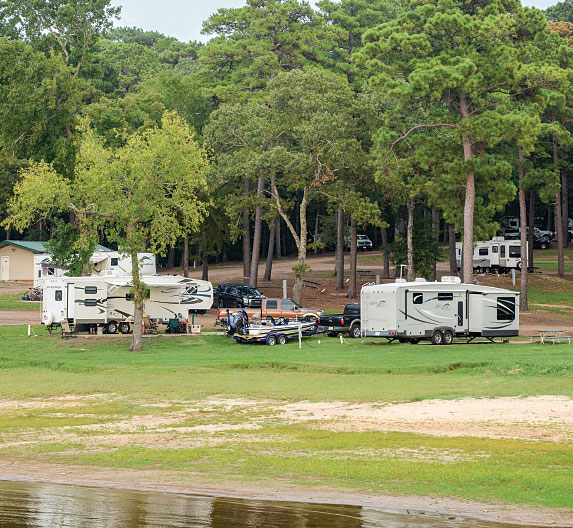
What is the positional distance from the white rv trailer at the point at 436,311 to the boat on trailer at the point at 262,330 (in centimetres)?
319

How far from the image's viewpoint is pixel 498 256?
66688 mm

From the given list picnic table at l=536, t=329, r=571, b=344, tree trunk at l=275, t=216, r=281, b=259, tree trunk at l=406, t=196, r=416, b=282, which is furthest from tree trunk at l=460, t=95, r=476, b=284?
tree trunk at l=275, t=216, r=281, b=259

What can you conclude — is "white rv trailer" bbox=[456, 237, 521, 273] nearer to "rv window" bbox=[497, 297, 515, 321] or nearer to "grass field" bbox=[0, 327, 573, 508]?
"rv window" bbox=[497, 297, 515, 321]

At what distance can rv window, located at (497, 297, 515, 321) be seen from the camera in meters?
36.1

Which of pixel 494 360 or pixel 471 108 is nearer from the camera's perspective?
pixel 494 360

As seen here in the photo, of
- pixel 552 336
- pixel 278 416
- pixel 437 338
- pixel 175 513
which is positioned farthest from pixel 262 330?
pixel 175 513

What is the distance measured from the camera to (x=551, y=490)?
1159 cm

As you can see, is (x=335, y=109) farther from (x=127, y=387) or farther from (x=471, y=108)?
(x=127, y=387)

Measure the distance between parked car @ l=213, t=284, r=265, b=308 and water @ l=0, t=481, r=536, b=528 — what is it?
40122mm

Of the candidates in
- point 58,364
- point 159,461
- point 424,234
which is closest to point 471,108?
point 424,234

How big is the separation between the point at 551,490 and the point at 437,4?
128 ft

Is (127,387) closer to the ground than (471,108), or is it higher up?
closer to the ground

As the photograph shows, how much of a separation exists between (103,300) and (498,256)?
120ft

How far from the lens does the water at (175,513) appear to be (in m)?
10.8
